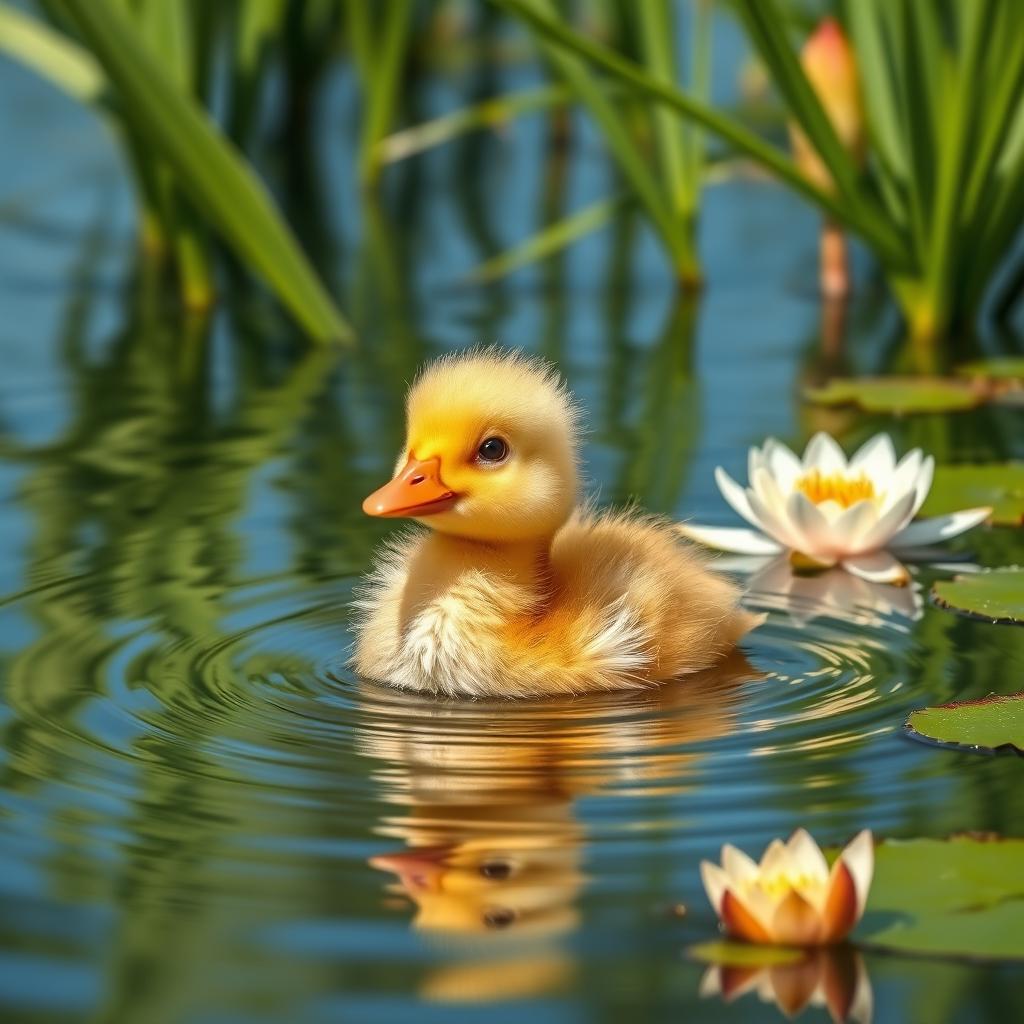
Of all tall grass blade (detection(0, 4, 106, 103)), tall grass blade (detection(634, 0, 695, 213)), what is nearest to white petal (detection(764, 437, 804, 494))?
tall grass blade (detection(634, 0, 695, 213))

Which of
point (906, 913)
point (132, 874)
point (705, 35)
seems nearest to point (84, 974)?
point (132, 874)

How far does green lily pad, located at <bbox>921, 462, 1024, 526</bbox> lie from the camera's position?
15.9 feet

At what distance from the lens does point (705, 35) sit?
23.7 ft

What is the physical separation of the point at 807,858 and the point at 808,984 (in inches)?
6.4

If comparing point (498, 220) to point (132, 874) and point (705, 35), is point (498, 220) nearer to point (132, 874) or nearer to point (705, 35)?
point (705, 35)

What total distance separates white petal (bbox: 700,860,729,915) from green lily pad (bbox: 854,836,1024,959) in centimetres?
17

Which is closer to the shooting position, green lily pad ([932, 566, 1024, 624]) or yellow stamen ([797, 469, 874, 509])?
green lily pad ([932, 566, 1024, 624])

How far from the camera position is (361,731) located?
3.45 meters

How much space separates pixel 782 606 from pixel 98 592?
136 centimetres

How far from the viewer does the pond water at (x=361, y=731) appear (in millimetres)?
2566

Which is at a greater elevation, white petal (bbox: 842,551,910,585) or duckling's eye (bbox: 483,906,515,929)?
white petal (bbox: 842,551,910,585)

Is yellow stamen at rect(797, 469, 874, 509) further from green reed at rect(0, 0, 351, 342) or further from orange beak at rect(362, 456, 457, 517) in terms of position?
green reed at rect(0, 0, 351, 342)

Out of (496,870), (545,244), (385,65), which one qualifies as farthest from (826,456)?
(385,65)

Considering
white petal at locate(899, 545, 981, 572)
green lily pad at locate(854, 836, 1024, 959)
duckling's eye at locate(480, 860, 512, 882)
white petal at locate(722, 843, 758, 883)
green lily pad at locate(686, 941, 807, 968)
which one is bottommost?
duckling's eye at locate(480, 860, 512, 882)
